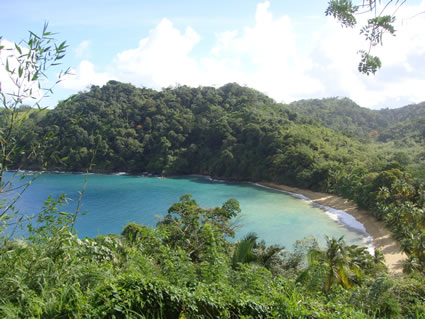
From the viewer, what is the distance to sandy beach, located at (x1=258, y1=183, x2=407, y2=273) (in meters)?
16.5

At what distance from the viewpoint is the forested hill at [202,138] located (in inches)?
1540

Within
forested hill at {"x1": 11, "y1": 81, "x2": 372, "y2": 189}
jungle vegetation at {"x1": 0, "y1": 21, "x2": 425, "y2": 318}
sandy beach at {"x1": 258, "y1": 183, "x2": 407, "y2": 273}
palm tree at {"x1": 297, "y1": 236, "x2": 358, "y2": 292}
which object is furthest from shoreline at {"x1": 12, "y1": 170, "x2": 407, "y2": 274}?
palm tree at {"x1": 297, "y1": 236, "x2": 358, "y2": 292}

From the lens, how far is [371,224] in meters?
22.6

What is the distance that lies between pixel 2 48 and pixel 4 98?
45 cm

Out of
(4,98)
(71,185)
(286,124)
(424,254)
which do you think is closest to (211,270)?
(4,98)

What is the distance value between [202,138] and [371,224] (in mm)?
34354

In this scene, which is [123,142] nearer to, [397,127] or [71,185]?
[71,185]

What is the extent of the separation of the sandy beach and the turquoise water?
1235mm

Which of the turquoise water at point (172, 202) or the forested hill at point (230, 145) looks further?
the forested hill at point (230, 145)

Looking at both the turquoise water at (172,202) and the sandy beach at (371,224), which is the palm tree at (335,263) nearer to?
the sandy beach at (371,224)

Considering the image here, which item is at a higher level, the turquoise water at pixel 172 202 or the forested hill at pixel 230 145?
the forested hill at pixel 230 145

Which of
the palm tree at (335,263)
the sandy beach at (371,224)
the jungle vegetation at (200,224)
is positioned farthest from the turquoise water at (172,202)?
the palm tree at (335,263)

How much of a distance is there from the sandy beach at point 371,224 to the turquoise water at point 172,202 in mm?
1235

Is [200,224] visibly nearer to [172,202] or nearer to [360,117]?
[172,202]
